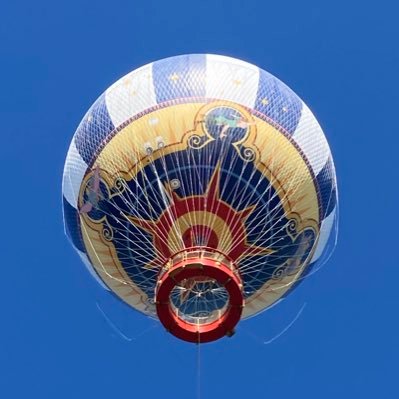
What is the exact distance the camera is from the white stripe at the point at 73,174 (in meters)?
22.1

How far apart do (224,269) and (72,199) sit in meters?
3.02

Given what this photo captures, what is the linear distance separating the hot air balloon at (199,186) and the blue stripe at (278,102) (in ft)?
0.07

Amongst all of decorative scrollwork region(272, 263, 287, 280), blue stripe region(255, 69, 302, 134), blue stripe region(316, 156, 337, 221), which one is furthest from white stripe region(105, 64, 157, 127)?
decorative scrollwork region(272, 263, 287, 280)

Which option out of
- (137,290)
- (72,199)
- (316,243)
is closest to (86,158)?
(72,199)

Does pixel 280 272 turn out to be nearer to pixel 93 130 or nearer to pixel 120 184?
pixel 120 184

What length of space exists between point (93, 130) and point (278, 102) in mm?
2901

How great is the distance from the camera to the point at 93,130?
72.2 ft

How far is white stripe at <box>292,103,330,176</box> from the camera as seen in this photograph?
21.9 meters

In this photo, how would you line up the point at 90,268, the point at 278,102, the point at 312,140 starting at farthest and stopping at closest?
the point at 90,268, the point at 312,140, the point at 278,102

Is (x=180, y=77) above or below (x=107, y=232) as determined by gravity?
above

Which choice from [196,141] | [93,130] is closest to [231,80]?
[196,141]

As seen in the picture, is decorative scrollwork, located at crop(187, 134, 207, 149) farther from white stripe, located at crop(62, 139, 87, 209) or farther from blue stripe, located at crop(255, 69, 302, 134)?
white stripe, located at crop(62, 139, 87, 209)

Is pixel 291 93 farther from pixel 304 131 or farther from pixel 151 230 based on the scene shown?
pixel 151 230

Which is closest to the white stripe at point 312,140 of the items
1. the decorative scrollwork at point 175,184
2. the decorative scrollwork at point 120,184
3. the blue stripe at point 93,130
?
the decorative scrollwork at point 175,184
